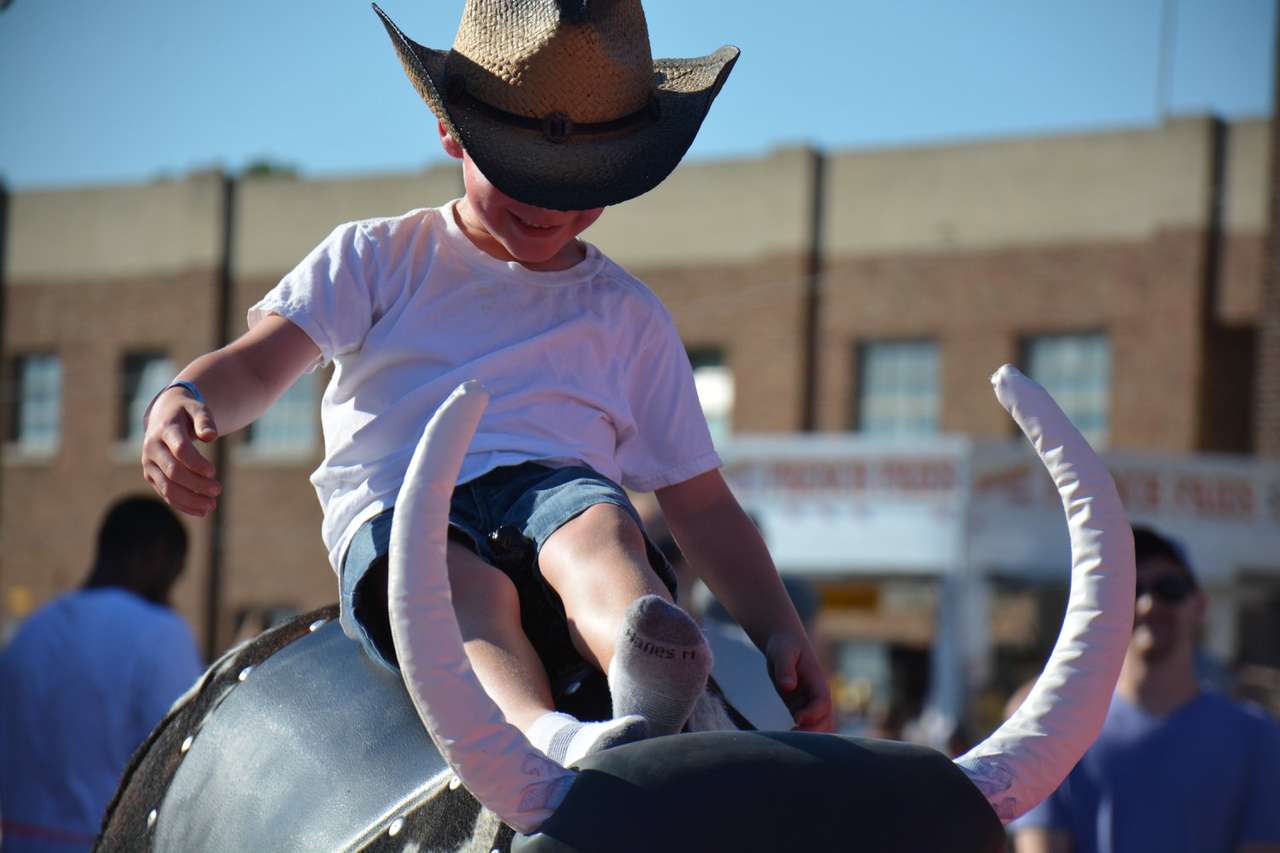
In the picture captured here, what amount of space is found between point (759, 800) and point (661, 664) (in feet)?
0.66

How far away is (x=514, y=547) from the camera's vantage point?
213cm

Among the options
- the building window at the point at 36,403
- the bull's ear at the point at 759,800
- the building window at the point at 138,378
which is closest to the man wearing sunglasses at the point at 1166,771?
the bull's ear at the point at 759,800

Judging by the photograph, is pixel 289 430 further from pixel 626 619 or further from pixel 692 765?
pixel 692 765

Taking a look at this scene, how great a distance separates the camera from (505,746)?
59.2 inches

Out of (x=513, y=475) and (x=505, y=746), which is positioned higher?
(x=513, y=475)

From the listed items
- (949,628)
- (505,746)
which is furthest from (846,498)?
(505,746)

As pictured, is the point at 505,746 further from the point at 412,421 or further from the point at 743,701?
the point at 743,701

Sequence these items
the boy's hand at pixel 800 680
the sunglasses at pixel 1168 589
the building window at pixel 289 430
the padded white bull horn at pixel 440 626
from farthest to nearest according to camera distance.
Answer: the building window at pixel 289 430
the sunglasses at pixel 1168 589
the boy's hand at pixel 800 680
the padded white bull horn at pixel 440 626

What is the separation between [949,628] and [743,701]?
40.7ft

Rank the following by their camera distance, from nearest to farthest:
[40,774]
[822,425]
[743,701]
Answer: [743,701], [40,774], [822,425]

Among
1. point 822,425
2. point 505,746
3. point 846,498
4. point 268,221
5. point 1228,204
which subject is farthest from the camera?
point 268,221

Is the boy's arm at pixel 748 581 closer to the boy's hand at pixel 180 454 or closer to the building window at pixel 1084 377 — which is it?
the boy's hand at pixel 180 454

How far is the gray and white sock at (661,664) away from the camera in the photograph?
1.67 m

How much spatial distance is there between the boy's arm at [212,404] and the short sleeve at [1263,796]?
2939 mm
